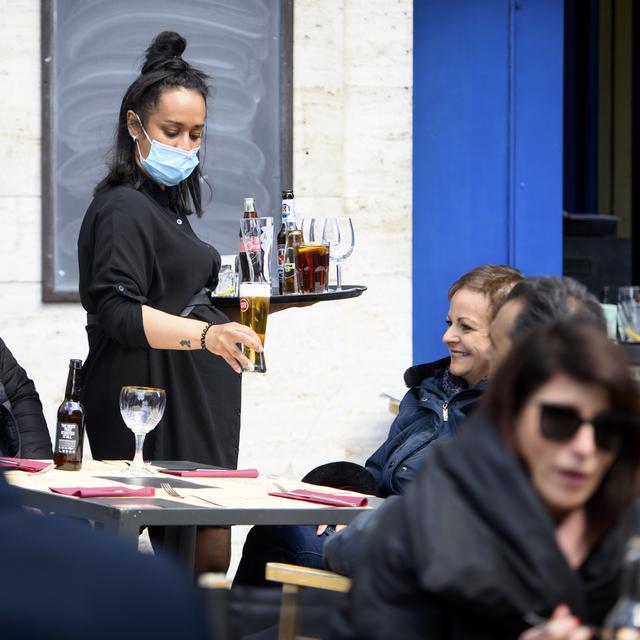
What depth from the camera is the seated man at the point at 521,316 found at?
2.40 metres

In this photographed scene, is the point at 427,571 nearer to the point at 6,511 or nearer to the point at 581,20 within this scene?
the point at 6,511

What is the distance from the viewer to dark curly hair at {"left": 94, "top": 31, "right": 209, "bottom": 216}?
3.87 metres

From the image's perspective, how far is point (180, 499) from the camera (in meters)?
3.00

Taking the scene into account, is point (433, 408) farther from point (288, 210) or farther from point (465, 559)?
point (465, 559)

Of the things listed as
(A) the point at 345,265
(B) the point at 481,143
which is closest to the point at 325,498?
(A) the point at 345,265

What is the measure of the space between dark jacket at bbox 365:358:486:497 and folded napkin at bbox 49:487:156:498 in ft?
2.99

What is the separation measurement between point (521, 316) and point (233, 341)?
4.07ft

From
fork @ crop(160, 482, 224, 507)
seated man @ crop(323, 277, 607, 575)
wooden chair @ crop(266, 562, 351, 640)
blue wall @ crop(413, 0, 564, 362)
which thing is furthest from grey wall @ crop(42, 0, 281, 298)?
seated man @ crop(323, 277, 607, 575)

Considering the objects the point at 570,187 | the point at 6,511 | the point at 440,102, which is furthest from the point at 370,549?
the point at 570,187

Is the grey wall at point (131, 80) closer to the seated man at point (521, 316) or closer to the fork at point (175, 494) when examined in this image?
the fork at point (175, 494)

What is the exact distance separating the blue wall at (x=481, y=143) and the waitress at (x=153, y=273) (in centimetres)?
230

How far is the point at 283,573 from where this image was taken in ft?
9.52

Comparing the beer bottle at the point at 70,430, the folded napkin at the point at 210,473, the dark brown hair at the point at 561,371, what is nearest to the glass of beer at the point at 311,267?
the folded napkin at the point at 210,473

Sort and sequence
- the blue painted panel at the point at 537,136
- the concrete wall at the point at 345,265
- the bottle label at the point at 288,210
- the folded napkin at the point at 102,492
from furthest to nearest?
the blue painted panel at the point at 537,136, the concrete wall at the point at 345,265, the bottle label at the point at 288,210, the folded napkin at the point at 102,492
